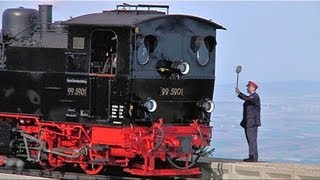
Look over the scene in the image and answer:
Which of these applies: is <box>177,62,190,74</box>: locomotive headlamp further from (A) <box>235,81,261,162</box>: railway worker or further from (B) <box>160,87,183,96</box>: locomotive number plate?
(A) <box>235,81,261,162</box>: railway worker

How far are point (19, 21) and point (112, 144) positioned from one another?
3856mm

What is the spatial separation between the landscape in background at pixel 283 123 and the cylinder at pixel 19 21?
23.6m

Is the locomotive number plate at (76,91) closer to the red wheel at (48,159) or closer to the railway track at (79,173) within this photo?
the red wheel at (48,159)

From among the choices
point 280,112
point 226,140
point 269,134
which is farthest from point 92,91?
point 280,112

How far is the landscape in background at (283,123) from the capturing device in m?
42.3

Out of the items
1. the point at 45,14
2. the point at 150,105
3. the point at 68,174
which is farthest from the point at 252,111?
the point at 45,14

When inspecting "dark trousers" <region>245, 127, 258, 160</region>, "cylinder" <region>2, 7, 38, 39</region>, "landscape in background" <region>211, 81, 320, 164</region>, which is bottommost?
"landscape in background" <region>211, 81, 320, 164</region>

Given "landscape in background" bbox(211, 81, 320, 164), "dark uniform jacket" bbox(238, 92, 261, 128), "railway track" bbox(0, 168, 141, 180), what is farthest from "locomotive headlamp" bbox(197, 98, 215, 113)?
"landscape in background" bbox(211, 81, 320, 164)

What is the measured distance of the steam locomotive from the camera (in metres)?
12.2

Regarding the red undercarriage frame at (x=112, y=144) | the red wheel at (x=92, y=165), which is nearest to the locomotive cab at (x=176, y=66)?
the red undercarriage frame at (x=112, y=144)

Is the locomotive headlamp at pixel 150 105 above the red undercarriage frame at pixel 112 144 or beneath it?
above

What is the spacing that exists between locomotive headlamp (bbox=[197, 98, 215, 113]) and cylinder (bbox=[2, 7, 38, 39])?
12.4ft

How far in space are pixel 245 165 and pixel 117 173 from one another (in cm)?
246

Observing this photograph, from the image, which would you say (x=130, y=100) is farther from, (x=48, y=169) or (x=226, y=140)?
(x=226, y=140)
